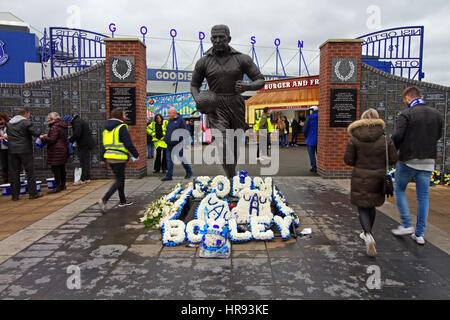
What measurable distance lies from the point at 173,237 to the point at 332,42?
6.42 meters

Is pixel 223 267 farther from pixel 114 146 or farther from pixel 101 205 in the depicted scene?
pixel 114 146

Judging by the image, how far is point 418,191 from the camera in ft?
13.8

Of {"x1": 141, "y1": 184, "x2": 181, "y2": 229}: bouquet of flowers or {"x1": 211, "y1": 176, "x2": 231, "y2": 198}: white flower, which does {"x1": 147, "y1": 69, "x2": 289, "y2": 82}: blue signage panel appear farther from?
{"x1": 141, "y1": 184, "x2": 181, "y2": 229}: bouquet of flowers

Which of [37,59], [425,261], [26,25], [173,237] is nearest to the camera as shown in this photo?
[425,261]

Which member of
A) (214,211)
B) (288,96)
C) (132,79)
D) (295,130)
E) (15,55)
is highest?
(15,55)

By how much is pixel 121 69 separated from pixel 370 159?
6.61 metres

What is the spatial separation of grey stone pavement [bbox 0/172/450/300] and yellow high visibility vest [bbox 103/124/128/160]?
1151 millimetres

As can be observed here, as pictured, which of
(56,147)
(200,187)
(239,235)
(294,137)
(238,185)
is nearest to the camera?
(239,235)

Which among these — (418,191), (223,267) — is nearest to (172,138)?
(223,267)

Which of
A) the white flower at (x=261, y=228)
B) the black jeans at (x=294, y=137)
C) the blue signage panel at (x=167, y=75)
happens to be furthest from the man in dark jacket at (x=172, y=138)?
the blue signage panel at (x=167, y=75)

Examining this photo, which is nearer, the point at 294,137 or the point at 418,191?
the point at 418,191
